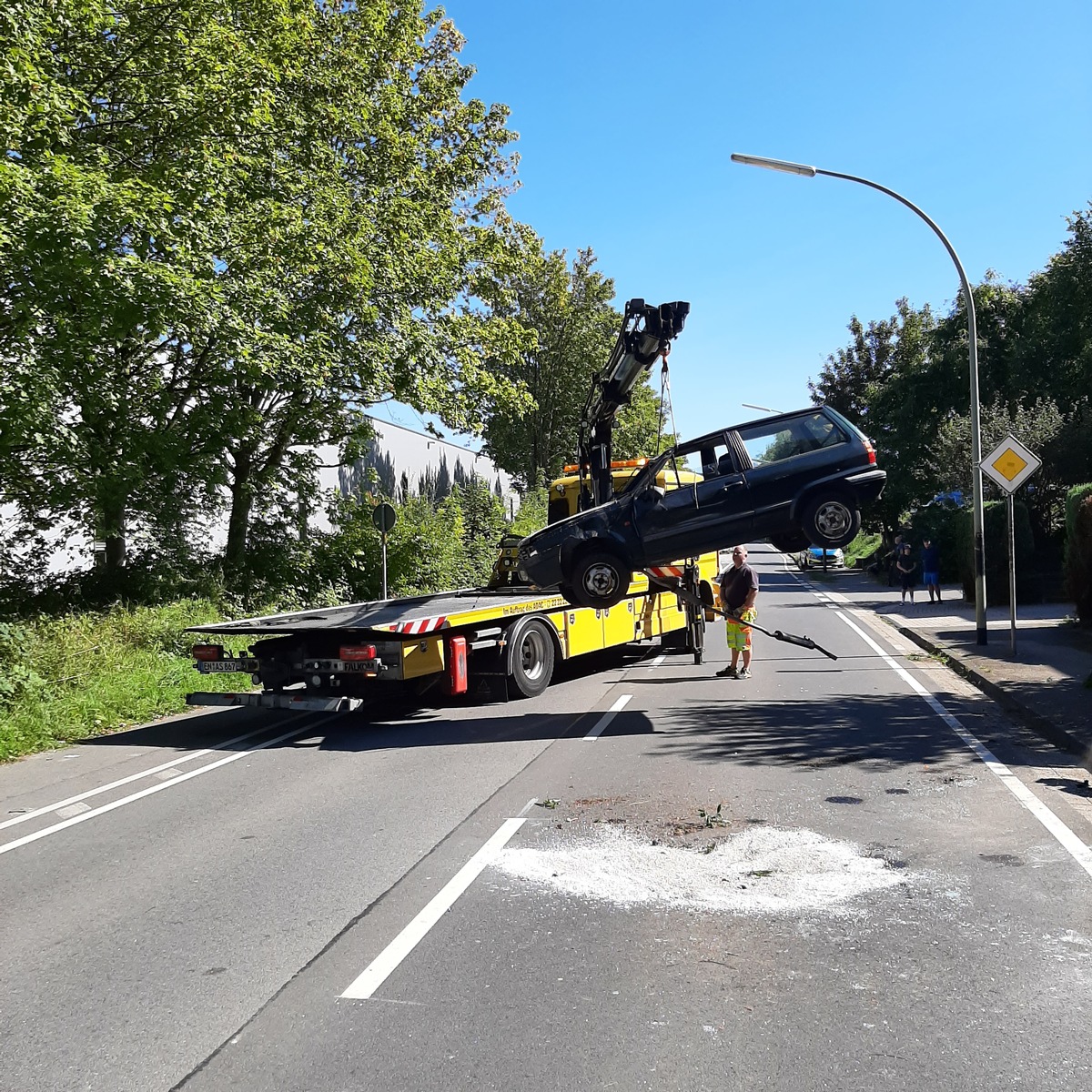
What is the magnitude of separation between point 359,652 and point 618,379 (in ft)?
19.1

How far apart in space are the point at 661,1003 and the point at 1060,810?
4.23 m

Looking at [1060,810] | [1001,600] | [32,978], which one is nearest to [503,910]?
[32,978]

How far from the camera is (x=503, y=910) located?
543 centimetres

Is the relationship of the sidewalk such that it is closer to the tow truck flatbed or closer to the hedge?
the hedge

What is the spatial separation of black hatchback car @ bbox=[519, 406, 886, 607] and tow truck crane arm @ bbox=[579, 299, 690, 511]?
1.49 meters

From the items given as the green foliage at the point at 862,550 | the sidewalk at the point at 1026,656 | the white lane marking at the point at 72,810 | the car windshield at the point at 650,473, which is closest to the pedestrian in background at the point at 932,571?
Answer: the sidewalk at the point at 1026,656

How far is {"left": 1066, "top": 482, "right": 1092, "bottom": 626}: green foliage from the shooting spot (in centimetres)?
1853

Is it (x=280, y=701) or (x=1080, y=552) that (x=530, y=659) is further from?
(x=1080, y=552)

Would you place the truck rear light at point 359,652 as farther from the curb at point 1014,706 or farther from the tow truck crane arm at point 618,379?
the curb at point 1014,706

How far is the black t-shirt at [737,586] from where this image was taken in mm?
14773

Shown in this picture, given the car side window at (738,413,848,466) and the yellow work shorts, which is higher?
the car side window at (738,413,848,466)

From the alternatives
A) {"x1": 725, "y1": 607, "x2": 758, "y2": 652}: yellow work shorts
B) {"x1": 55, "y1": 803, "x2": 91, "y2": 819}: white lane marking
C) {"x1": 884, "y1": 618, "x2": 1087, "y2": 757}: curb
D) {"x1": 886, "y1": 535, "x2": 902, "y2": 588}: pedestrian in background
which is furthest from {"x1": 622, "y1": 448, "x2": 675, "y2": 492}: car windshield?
{"x1": 886, "y1": 535, "x2": 902, "y2": 588}: pedestrian in background

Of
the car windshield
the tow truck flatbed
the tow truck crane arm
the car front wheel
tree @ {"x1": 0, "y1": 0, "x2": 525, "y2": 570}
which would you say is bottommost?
the tow truck flatbed

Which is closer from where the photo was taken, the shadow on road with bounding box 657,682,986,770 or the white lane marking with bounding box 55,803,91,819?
the white lane marking with bounding box 55,803,91,819
